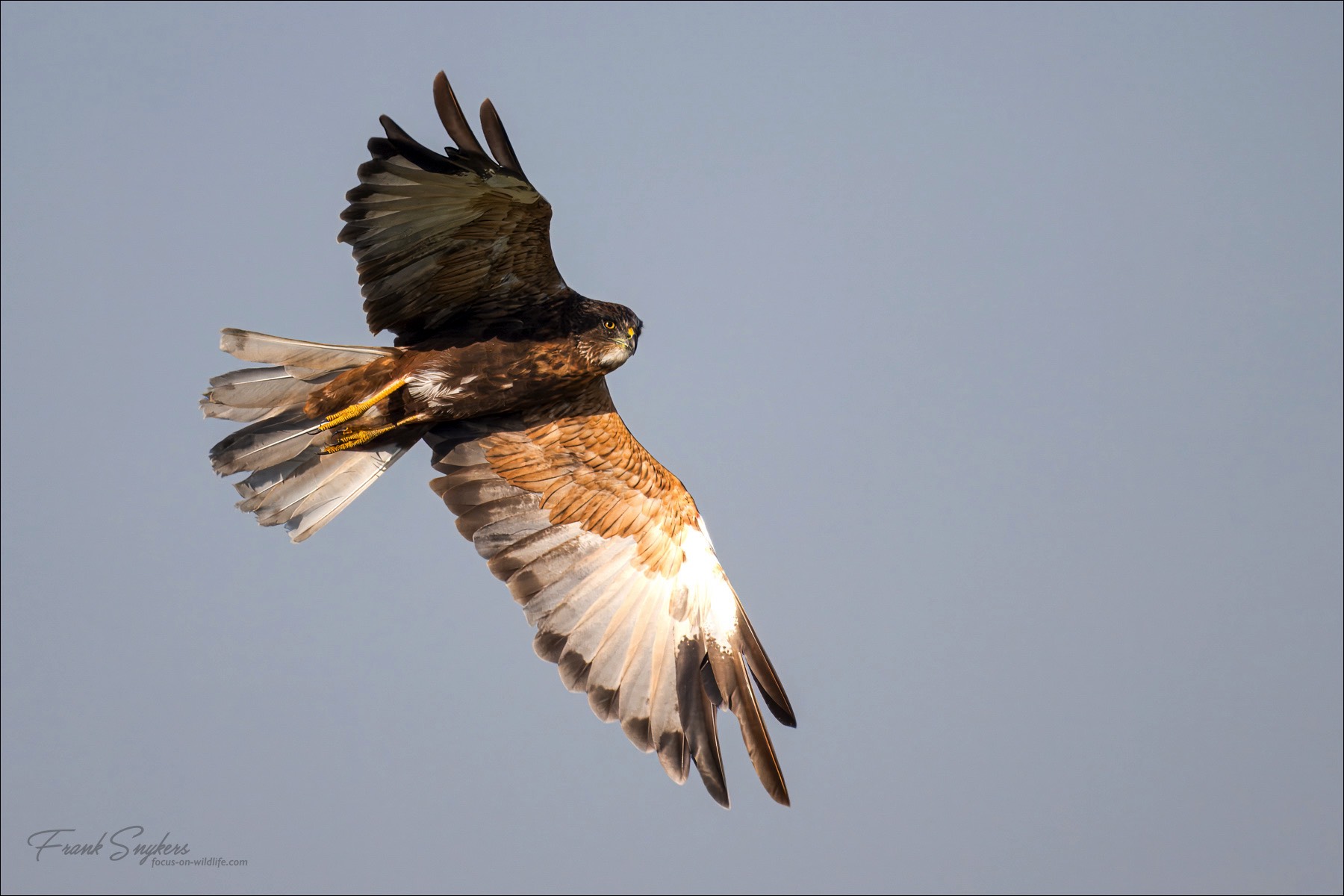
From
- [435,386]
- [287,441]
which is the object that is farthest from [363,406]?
[287,441]

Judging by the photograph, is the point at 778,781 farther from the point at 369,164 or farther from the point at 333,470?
the point at 369,164

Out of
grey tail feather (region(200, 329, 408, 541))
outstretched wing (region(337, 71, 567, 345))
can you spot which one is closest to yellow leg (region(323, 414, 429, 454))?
grey tail feather (region(200, 329, 408, 541))

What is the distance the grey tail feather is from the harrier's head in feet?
4.16

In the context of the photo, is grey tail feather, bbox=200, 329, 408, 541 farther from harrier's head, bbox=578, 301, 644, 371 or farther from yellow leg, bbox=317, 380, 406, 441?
harrier's head, bbox=578, 301, 644, 371

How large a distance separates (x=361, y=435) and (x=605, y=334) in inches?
68.5

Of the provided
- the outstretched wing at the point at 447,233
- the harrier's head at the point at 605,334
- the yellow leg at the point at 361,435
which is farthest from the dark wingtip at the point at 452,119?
the yellow leg at the point at 361,435

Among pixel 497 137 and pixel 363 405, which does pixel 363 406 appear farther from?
pixel 497 137

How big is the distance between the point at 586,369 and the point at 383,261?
143cm

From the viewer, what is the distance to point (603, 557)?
28.7ft

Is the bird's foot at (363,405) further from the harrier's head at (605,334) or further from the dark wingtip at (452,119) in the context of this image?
the dark wingtip at (452,119)

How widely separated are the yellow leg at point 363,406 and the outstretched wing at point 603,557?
871 mm

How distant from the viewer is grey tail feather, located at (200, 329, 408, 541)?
7.84m

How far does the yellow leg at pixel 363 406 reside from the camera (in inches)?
308

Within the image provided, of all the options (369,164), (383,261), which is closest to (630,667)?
(383,261)
